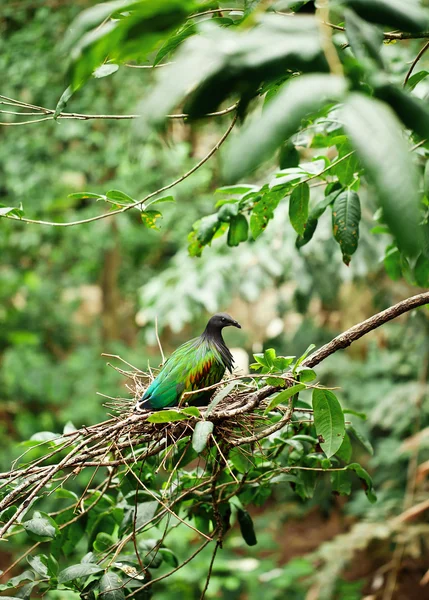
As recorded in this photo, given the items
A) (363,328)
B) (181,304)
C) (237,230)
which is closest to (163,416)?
(363,328)

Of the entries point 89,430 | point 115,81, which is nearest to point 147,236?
point 115,81

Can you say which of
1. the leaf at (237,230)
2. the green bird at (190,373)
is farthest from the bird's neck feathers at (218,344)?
the leaf at (237,230)

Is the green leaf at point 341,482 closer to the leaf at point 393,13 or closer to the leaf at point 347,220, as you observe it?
the leaf at point 347,220

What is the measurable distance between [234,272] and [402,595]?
115 inches

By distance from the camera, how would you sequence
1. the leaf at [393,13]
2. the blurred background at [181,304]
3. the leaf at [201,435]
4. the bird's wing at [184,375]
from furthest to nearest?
the blurred background at [181,304], the bird's wing at [184,375], the leaf at [201,435], the leaf at [393,13]

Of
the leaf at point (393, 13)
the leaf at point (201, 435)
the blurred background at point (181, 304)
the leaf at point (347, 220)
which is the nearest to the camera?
the leaf at point (393, 13)

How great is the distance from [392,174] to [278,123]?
105mm

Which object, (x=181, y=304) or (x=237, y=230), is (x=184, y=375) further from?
(x=181, y=304)

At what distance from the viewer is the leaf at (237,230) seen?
5.53ft

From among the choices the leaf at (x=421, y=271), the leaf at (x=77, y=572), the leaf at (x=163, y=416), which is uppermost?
the leaf at (x=163, y=416)

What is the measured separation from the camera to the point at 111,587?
48.3 inches

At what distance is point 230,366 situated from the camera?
1.79 m

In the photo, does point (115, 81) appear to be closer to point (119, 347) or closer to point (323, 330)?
point (119, 347)

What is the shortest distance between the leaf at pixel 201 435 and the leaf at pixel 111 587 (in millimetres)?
367
